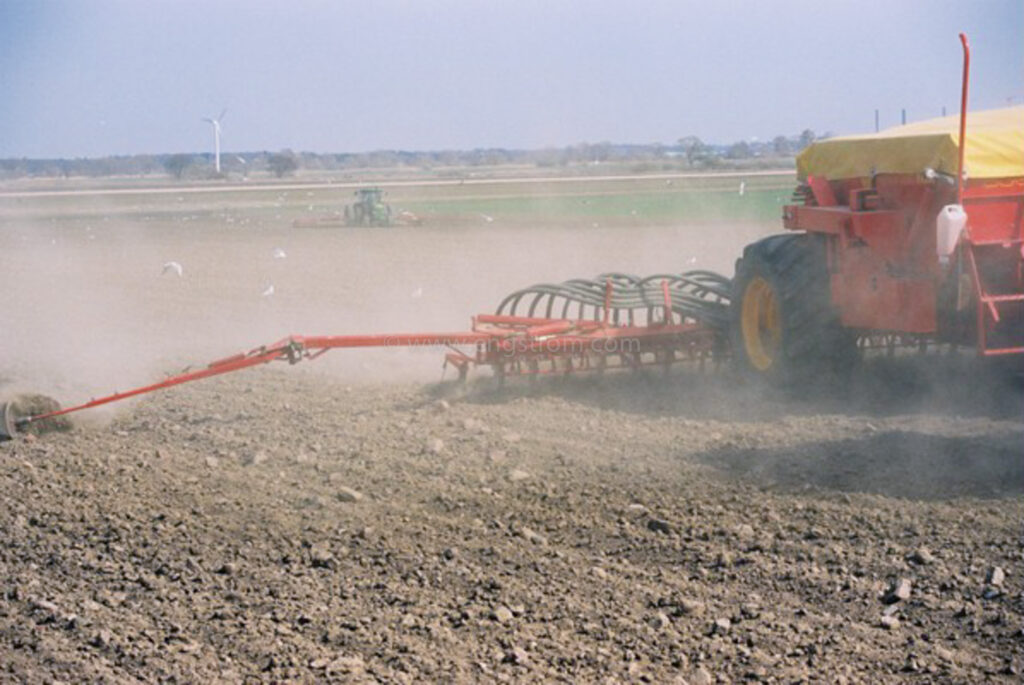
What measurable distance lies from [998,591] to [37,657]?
3692 mm

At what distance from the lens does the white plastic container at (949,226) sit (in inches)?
286

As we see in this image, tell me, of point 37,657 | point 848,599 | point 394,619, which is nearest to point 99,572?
point 37,657

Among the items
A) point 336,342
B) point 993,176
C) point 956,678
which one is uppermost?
point 993,176

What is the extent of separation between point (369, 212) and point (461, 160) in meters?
12.7

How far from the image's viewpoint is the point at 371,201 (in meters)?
32.9

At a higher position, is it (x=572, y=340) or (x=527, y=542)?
(x=572, y=340)

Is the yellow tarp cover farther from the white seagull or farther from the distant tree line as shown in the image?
the white seagull

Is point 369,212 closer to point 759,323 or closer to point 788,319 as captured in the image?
point 759,323

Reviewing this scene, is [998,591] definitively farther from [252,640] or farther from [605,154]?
[605,154]

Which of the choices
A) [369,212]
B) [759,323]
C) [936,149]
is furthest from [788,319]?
[369,212]

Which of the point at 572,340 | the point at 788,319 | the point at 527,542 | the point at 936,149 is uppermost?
the point at 936,149

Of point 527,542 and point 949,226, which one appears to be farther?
point 949,226

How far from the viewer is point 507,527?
6.18m

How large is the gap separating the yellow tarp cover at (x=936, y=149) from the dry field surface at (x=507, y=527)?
1585mm
